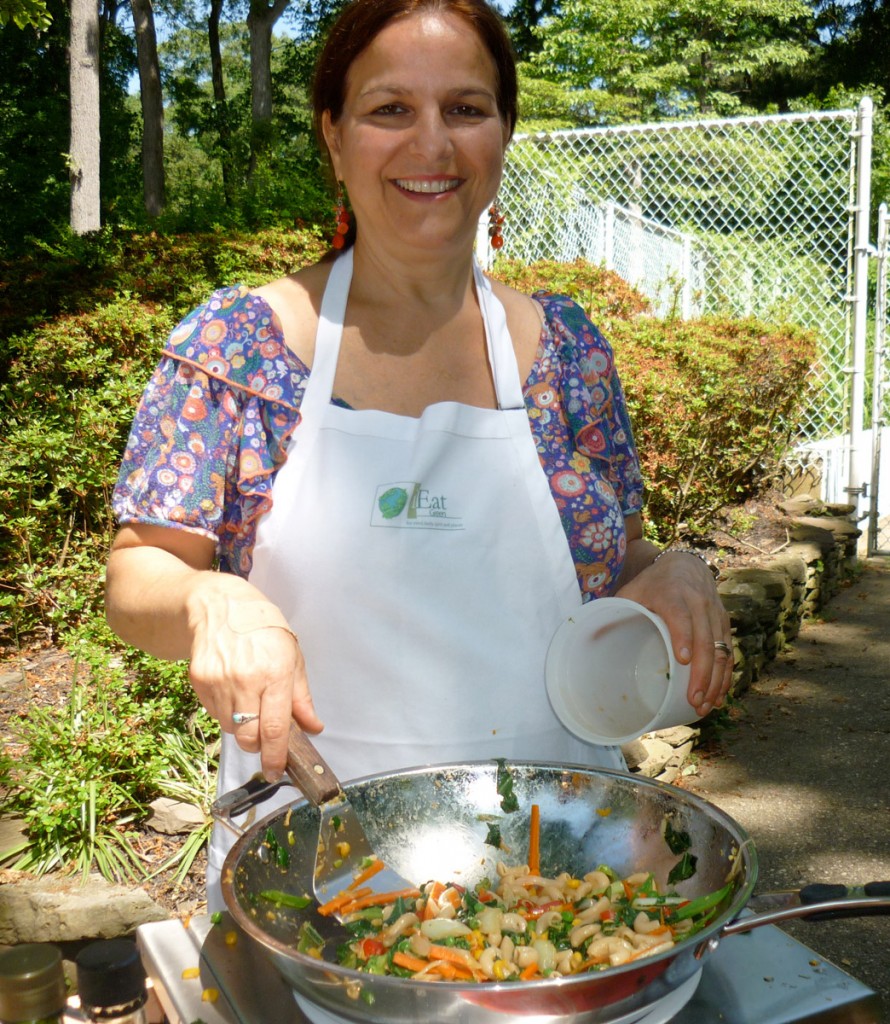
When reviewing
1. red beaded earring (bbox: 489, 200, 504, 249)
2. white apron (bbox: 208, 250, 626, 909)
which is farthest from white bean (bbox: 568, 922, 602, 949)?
red beaded earring (bbox: 489, 200, 504, 249)

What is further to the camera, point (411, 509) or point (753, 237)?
point (753, 237)

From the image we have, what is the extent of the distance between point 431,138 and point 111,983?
1.30 metres

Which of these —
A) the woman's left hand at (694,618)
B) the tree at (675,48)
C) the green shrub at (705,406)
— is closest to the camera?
the woman's left hand at (694,618)

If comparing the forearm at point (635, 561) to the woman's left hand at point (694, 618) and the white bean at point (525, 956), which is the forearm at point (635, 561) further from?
the white bean at point (525, 956)

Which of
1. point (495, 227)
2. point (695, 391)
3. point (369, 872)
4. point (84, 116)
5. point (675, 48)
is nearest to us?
point (369, 872)

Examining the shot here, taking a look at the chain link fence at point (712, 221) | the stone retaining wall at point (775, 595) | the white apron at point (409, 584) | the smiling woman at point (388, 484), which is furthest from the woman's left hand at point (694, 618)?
the chain link fence at point (712, 221)

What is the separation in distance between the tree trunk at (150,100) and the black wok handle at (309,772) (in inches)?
647

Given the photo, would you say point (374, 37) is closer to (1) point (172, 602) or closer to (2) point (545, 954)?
(1) point (172, 602)

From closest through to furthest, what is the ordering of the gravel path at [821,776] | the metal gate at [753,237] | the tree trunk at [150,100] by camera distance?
the gravel path at [821,776] → the metal gate at [753,237] → the tree trunk at [150,100]

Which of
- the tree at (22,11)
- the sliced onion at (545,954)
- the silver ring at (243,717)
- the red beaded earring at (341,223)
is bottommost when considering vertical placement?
the sliced onion at (545,954)

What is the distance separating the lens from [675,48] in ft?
90.7

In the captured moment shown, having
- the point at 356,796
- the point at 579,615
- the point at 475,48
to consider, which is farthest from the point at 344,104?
the point at 356,796

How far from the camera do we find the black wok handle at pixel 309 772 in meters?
1.21

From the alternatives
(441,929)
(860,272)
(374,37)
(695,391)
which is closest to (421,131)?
(374,37)
